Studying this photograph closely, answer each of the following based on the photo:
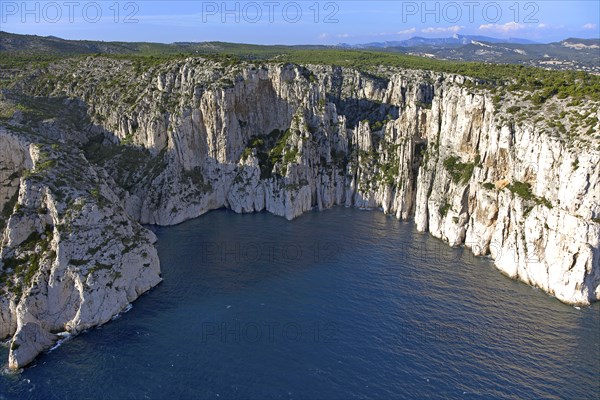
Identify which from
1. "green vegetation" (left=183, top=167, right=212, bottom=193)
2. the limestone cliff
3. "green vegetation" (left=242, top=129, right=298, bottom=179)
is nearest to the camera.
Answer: the limestone cliff

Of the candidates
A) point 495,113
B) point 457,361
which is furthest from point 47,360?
point 495,113

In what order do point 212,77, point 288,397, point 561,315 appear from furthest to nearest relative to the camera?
point 212,77, point 561,315, point 288,397

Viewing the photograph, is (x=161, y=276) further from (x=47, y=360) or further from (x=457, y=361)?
(x=457, y=361)

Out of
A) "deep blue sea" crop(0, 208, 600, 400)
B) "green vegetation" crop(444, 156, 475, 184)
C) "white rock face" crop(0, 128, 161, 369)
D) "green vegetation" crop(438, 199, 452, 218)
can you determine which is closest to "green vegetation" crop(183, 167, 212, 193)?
"deep blue sea" crop(0, 208, 600, 400)

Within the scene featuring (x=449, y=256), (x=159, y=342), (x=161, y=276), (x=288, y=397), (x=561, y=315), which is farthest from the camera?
(x=449, y=256)

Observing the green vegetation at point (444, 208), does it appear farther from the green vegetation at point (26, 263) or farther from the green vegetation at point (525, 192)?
the green vegetation at point (26, 263)

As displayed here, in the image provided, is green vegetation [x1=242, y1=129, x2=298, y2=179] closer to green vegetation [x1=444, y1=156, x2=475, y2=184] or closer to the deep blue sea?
the deep blue sea

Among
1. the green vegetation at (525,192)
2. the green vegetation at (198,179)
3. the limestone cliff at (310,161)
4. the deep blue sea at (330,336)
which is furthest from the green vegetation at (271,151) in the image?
the green vegetation at (525,192)

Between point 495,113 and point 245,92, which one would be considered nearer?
point 495,113
